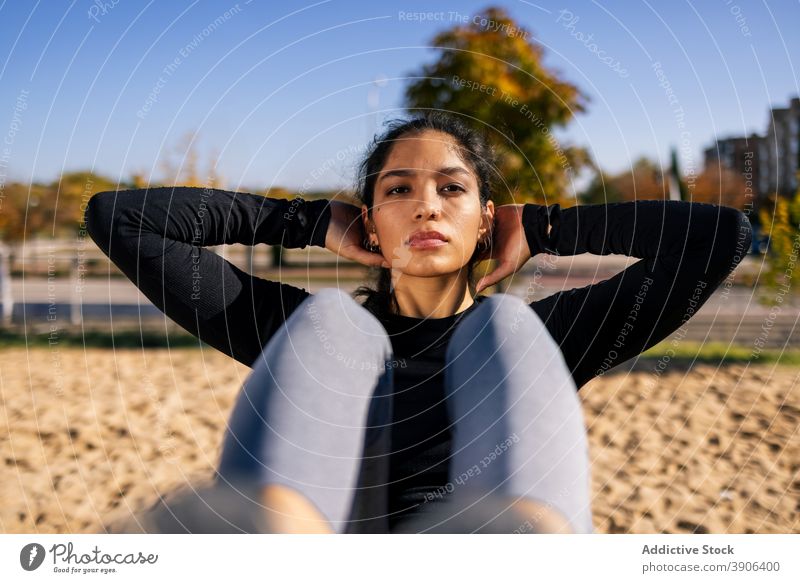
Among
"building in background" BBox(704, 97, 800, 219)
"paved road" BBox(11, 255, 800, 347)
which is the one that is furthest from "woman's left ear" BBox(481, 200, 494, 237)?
"paved road" BBox(11, 255, 800, 347)

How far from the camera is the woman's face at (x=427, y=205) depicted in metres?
1.49

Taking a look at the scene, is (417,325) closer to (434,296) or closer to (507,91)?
(434,296)

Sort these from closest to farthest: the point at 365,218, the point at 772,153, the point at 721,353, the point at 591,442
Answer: the point at 365,218 → the point at 591,442 → the point at 772,153 → the point at 721,353

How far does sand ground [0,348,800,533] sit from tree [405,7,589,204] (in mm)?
1169

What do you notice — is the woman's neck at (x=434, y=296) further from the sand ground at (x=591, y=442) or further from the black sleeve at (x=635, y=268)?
the sand ground at (x=591, y=442)

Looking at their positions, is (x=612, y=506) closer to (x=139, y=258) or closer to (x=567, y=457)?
(x=567, y=457)

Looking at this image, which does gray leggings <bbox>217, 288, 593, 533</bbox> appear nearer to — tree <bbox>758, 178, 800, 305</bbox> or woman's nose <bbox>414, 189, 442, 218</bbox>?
woman's nose <bbox>414, 189, 442, 218</bbox>

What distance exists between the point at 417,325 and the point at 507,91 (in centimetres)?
203

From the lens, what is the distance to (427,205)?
1.47 meters

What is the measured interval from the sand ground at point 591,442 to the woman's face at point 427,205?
961 millimetres

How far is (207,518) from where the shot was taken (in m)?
1.41

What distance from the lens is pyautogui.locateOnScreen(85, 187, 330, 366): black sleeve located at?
1395mm

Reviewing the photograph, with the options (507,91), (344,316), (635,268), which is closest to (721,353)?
(507,91)
